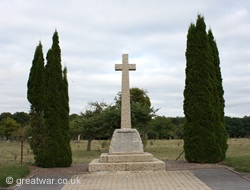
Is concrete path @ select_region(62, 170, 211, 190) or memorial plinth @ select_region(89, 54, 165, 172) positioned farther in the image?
memorial plinth @ select_region(89, 54, 165, 172)

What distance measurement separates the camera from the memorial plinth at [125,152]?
8.89m

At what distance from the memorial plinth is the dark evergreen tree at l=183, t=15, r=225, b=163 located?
2110mm

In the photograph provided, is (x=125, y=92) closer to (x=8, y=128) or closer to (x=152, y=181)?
(x=152, y=181)

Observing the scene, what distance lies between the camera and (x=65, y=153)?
1020 cm

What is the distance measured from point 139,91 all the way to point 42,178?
27330 mm

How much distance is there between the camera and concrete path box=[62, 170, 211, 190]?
6852 mm

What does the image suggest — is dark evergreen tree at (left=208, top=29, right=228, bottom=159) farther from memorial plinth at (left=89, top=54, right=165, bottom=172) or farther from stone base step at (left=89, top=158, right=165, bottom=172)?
stone base step at (left=89, top=158, right=165, bottom=172)

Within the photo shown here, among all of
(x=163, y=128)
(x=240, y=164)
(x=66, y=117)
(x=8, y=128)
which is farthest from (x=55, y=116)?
(x=163, y=128)

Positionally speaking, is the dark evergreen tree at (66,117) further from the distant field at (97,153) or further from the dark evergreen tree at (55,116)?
the distant field at (97,153)

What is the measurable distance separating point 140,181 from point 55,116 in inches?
185

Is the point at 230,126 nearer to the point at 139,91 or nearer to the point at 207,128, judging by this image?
the point at 139,91

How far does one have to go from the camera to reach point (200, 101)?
10.7m

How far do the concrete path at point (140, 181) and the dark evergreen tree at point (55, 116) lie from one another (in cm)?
196

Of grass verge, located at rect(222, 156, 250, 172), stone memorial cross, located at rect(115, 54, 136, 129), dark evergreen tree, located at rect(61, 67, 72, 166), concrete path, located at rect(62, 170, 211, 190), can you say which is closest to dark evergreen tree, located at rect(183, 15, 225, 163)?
grass verge, located at rect(222, 156, 250, 172)
